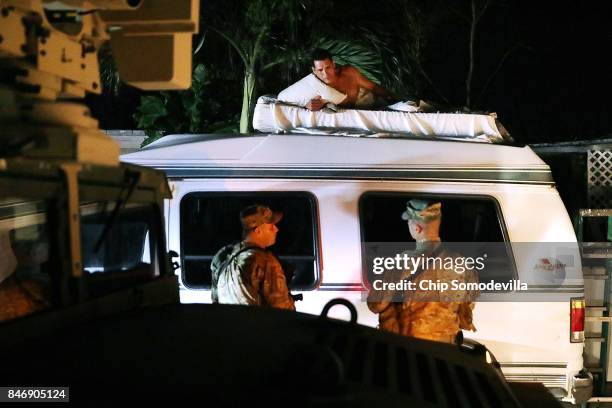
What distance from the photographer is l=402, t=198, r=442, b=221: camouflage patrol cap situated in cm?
462

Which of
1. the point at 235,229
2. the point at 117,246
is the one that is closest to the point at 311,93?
the point at 235,229

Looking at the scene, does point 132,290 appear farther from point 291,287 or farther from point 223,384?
point 291,287

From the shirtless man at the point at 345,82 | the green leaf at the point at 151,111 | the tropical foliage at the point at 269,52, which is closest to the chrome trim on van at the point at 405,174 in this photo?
the shirtless man at the point at 345,82

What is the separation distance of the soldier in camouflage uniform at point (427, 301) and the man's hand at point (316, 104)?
38.8 inches

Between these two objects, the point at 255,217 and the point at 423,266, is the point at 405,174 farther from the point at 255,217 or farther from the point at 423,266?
the point at 255,217

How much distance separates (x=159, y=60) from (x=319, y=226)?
2.48 metres

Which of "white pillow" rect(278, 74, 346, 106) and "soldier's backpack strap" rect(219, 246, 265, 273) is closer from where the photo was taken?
"soldier's backpack strap" rect(219, 246, 265, 273)

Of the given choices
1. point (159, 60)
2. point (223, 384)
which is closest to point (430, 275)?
point (159, 60)

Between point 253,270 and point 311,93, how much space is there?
5.06ft

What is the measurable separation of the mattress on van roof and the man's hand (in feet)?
0.10

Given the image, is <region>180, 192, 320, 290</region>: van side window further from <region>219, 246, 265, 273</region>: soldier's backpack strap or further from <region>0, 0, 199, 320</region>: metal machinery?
<region>0, 0, 199, 320</region>: metal machinery

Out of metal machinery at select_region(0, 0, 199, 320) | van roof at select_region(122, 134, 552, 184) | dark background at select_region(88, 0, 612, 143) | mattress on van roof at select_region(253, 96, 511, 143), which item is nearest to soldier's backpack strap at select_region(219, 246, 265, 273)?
van roof at select_region(122, 134, 552, 184)

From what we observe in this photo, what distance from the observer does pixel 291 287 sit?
4707 mm

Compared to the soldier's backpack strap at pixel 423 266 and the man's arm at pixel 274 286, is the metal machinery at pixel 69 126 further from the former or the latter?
the soldier's backpack strap at pixel 423 266
